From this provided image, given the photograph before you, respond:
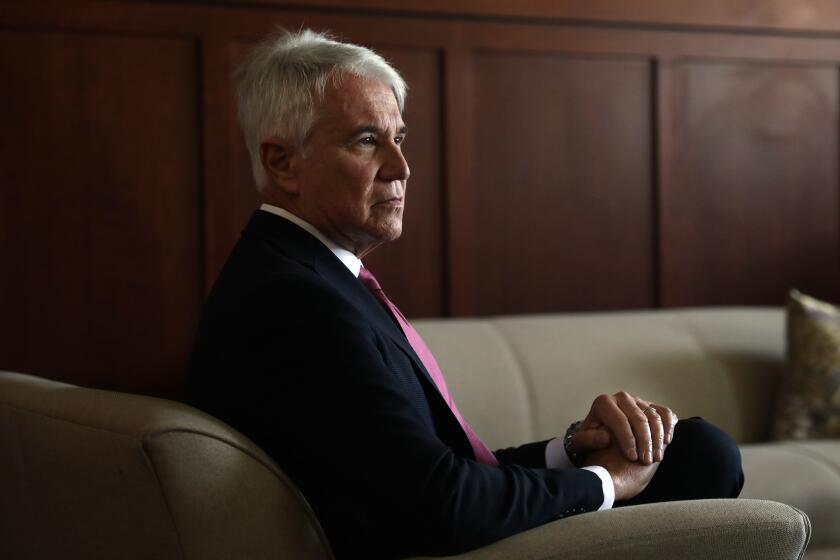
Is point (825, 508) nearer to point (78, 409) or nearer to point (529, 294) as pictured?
point (529, 294)

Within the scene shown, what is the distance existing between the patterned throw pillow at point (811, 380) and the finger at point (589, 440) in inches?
54.3

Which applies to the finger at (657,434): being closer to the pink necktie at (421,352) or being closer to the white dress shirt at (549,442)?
the white dress shirt at (549,442)

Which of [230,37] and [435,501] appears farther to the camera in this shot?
[230,37]

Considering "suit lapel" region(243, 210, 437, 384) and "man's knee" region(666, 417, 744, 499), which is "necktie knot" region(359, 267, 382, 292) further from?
"man's knee" region(666, 417, 744, 499)

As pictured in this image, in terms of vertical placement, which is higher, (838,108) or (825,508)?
(838,108)

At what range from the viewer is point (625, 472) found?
1.58 metres

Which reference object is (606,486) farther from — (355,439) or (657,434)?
(355,439)

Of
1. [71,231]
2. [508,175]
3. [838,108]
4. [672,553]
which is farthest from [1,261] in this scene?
[838,108]

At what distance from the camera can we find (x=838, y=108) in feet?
12.0

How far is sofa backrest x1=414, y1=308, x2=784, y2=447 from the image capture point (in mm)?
2734

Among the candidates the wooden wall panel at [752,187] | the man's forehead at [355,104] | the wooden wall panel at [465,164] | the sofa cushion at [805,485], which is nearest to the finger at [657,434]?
the man's forehead at [355,104]

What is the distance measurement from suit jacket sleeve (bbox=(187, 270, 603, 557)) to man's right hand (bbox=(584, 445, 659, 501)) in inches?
7.0

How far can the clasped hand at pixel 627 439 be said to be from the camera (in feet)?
5.19

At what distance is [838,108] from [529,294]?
49.0 inches
